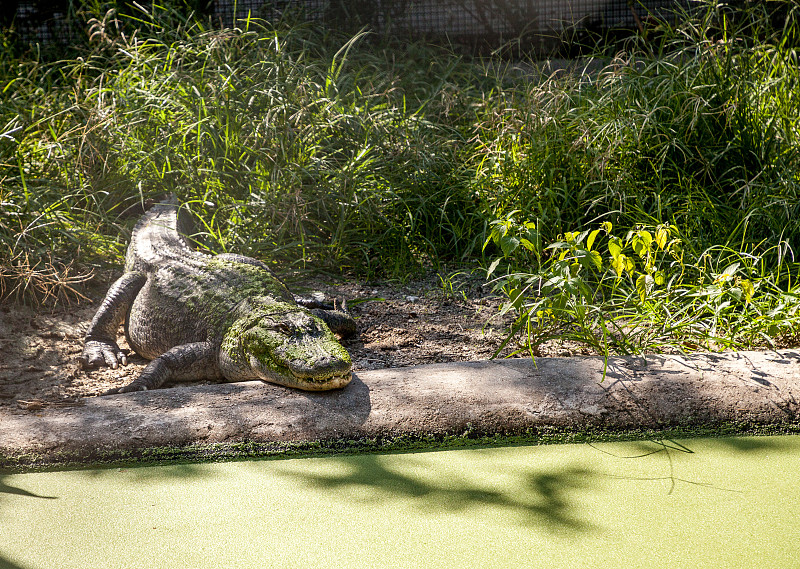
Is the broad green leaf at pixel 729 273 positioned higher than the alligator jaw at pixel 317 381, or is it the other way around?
the broad green leaf at pixel 729 273

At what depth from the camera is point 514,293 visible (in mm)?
2566

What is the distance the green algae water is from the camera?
4.89ft

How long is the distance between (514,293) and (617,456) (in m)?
0.79

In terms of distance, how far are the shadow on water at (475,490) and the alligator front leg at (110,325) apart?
1443mm

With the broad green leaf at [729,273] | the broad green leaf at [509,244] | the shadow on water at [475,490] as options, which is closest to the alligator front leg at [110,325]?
the shadow on water at [475,490]

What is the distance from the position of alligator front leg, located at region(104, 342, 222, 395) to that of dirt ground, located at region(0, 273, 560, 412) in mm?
220

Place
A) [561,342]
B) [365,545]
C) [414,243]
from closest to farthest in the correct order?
[365,545] → [561,342] → [414,243]

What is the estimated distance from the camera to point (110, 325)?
317 centimetres

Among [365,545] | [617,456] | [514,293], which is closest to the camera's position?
[365,545]

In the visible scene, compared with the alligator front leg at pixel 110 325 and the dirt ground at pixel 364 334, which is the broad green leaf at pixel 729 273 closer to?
the dirt ground at pixel 364 334

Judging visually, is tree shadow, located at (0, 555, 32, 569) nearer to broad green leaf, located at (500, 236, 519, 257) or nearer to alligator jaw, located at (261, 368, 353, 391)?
alligator jaw, located at (261, 368, 353, 391)

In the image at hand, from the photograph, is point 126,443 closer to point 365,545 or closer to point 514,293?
point 365,545

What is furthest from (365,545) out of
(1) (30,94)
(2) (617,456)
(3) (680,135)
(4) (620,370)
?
(1) (30,94)

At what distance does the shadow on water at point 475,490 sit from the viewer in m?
1.63
